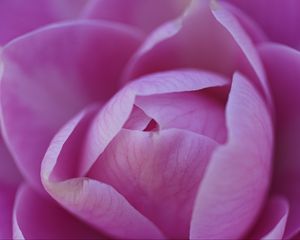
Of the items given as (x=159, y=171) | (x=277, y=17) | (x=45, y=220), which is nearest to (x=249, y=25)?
(x=277, y=17)

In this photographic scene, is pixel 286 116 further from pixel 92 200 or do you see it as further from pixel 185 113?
pixel 92 200

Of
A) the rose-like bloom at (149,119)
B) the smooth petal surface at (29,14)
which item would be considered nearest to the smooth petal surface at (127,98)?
the rose-like bloom at (149,119)

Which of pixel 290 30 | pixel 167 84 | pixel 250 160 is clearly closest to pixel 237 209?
pixel 250 160

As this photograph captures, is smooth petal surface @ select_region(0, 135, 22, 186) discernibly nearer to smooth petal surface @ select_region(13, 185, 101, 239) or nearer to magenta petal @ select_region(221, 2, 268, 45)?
smooth petal surface @ select_region(13, 185, 101, 239)

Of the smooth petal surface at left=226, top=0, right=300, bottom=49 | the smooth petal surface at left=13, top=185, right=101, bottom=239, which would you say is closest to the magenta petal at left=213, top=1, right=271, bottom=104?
the smooth petal surface at left=226, top=0, right=300, bottom=49

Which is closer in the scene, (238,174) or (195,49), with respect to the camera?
(238,174)

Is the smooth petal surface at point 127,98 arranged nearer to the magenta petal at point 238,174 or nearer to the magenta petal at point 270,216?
the magenta petal at point 238,174

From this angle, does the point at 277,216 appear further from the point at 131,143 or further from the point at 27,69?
the point at 27,69
